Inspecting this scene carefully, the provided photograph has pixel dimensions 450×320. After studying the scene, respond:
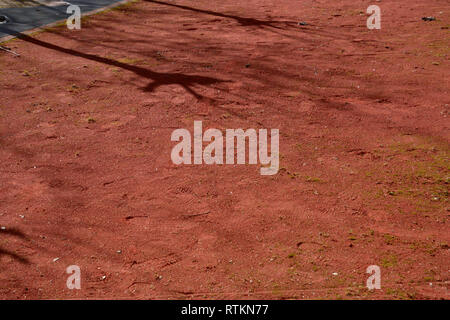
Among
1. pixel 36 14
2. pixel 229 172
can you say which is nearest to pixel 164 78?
pixel 229 172

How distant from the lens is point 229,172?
5988mm

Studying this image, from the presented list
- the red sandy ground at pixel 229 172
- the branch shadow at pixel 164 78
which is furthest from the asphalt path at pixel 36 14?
the branch shadow at pixel 164 78

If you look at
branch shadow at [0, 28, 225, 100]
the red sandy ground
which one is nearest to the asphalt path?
the red sandy ground

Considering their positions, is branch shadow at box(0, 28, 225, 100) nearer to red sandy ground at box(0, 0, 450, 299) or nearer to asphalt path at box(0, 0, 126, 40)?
red sandy ground at box(0, 0, 450, 299)

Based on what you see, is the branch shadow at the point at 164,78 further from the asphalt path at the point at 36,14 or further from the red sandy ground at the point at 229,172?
the asphalt path at the point at 36,14

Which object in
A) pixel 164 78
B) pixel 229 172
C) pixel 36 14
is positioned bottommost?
pixel 229 172

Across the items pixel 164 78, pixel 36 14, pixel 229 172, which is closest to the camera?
pixel 229 172

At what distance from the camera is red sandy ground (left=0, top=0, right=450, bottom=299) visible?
426 centimetres

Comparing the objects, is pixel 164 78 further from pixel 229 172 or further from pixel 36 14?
pixel 36 14

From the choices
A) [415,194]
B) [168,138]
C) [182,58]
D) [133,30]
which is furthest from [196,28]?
[415,194]

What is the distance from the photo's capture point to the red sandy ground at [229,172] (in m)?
4.26

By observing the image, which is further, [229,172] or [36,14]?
[36,14]

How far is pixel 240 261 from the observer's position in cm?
440

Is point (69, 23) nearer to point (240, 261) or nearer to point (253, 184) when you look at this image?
point (253, 184)
